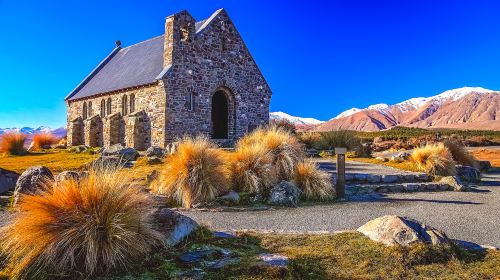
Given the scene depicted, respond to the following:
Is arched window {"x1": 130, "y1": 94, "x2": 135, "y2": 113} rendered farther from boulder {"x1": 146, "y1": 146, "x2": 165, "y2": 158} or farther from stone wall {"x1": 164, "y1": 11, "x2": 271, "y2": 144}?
boulder {"x1": 146, "y1": 146, "x2": 165, "y2": 158}

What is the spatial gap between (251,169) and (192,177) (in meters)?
1.69

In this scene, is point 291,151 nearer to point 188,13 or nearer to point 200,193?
point 200,193

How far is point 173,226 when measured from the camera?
5.08m

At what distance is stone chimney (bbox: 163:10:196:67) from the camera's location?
1922 centimetres

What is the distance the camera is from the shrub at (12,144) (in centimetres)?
2002

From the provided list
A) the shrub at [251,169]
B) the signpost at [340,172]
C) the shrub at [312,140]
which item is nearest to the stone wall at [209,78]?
the shrub at [312,140]

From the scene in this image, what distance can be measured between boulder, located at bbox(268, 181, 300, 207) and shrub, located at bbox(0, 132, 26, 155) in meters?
16.8

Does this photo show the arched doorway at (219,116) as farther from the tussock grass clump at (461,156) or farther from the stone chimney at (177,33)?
the tussock grass clump at (461,156)

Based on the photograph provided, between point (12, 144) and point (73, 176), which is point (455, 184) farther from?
point (12, 144)

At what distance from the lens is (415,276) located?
4.23m

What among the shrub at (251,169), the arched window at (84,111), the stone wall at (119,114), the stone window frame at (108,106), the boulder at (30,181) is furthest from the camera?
the arched window at (84,111)

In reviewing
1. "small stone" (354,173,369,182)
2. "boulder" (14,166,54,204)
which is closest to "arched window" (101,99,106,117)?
"boulder" (14,166,54,204)

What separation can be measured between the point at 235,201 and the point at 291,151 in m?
2.64

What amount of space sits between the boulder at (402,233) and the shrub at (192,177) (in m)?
4.03
